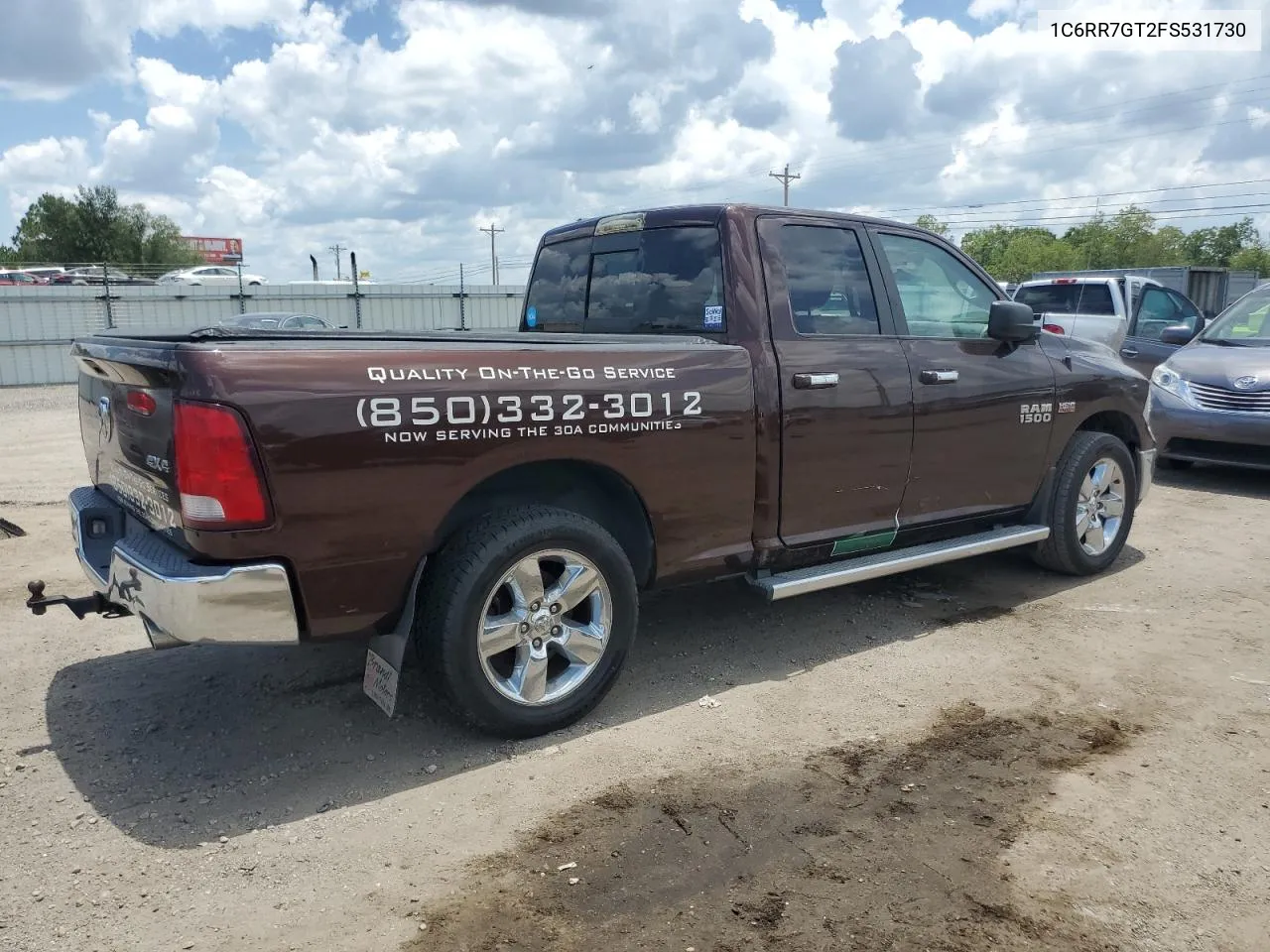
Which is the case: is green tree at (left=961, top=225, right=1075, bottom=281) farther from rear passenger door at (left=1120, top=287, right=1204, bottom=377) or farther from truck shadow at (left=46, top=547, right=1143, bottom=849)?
truck shadow at (left=46, top=547, right=1143, bottom=849)

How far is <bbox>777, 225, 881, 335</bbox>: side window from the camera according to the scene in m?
4.30

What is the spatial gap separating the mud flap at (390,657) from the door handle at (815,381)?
1765mm

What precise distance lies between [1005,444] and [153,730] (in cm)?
421

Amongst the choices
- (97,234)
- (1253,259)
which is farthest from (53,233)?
(1253,259)

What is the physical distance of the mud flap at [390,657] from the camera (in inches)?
131

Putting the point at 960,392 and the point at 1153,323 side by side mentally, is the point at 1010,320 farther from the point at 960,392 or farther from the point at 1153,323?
the point at 1153,323

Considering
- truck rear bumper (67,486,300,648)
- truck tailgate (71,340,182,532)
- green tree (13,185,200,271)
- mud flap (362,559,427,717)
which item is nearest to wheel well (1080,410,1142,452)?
mud flap (362,559,427,717)

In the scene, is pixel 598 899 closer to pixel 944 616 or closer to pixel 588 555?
pixel 588 555

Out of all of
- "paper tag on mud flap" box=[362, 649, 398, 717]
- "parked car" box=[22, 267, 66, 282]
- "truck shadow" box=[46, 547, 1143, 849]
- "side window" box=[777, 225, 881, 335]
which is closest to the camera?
"truck shadow" box=[46, 547, 1143, 849]

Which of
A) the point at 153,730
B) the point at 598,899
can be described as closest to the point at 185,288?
the point at 153,730

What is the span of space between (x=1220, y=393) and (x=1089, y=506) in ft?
11.7

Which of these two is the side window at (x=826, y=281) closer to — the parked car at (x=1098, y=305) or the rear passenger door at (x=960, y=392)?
the rear passenger door at (x=960, y=392)

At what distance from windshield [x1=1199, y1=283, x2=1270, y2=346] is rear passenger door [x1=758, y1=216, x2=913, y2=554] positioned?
615 centimetres

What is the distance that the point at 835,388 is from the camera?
427 cm
